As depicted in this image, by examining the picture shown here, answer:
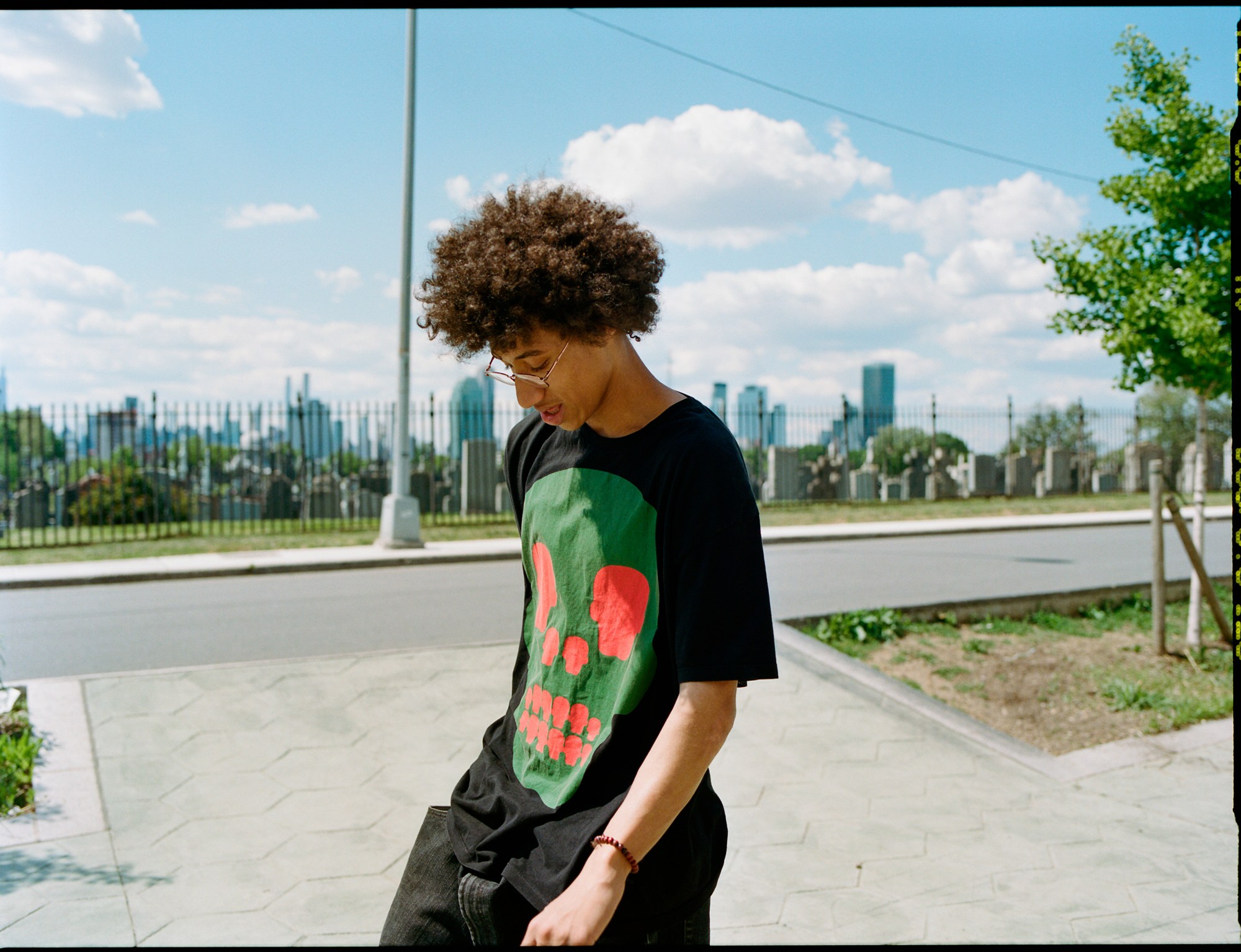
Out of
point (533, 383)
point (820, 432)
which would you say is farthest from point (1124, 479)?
point (533, 383)

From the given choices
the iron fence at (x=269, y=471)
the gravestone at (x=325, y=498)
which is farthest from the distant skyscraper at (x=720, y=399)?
the gravestone at (x=325, y=498)

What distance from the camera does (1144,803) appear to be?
4688 millimetres

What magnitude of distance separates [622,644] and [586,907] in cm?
40

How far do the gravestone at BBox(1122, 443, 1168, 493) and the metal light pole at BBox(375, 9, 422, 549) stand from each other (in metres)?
23.2

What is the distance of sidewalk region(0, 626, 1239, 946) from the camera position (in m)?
3.50

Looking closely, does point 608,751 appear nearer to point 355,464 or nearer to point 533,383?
point 533,383

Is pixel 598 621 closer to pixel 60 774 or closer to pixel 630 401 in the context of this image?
pixel 630 401

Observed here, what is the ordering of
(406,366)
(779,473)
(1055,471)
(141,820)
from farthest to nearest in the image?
1. (1055,471)
2. (779,473)
3. (406,366)
4. (141,820)

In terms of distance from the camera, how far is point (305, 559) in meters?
12.8

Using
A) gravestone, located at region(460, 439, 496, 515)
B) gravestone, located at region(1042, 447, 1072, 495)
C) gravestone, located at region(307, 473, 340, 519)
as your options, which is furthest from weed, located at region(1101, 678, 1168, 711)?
gravestone, located at region(1042, 447, 1072, 495)

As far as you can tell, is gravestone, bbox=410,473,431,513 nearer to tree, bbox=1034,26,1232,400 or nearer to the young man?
tree, bbox=1034,26,1232,400

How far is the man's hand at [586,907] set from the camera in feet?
4.52

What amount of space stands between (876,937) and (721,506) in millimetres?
2616

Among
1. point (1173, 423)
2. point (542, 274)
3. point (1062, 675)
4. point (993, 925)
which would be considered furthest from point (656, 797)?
point (1173, 423)
